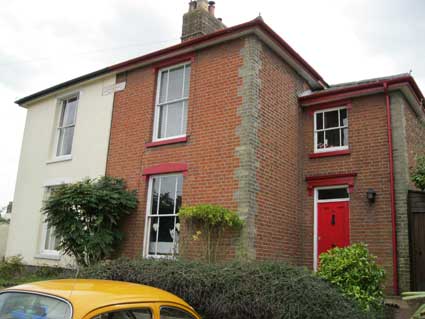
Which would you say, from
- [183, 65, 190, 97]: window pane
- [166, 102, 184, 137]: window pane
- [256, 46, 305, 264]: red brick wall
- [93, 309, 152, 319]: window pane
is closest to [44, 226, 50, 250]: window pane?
[166, 102, 184, 137]: window pane

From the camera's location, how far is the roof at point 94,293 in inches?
135

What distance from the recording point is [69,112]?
15211 millimetres

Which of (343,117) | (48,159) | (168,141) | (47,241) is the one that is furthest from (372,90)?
(47,241)

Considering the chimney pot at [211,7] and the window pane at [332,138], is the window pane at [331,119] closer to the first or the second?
the window pane at [332,138]

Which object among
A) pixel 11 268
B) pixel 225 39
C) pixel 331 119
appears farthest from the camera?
pixel 11 268

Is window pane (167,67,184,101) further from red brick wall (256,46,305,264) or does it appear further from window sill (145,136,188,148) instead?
red brick wall (256,46,305,264)

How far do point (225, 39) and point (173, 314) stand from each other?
333 inches

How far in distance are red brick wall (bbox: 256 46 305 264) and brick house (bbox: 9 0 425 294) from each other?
5 centimetres

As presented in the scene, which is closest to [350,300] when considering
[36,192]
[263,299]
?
[263,299]

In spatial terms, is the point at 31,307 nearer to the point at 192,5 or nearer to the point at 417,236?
the point at 417,236

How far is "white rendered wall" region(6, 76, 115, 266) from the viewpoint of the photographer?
43.9 feet

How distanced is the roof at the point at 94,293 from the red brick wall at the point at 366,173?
8.29m

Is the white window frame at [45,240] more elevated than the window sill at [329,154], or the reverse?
the window sill at [329,154]

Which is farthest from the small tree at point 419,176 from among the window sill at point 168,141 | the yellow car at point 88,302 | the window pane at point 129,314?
the window pane at point 129,314
